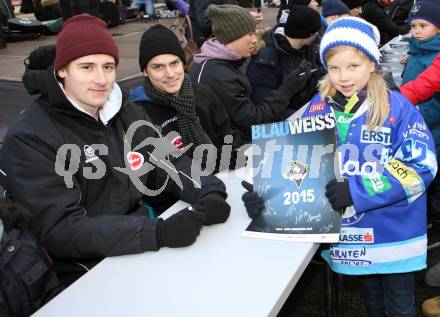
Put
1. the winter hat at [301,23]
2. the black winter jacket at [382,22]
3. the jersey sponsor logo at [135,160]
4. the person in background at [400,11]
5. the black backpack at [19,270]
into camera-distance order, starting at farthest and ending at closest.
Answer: the person in background at [400,11], the black winter jacket at [382,22], the winter hat at [301,23], the jersey sponsor logo at [135,160], the black backpack at [19,270]

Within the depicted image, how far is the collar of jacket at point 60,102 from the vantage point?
1.54 meters

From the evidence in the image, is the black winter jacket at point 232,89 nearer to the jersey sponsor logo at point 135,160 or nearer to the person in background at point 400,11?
the jersey sponsor logo at point 135,160

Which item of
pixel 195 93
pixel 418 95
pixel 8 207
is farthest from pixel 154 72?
pixel 418 95

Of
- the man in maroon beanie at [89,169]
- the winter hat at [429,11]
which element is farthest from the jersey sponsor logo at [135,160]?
the winter hat at [429,11]

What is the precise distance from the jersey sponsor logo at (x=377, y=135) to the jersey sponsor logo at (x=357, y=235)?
1.00 feet

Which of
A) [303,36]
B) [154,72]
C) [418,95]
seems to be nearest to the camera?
[154,72]

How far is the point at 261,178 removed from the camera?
155cm

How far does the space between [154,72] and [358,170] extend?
1.10 meters

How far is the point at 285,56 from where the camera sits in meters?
3.15

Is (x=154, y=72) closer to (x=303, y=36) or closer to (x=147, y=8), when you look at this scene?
(x=303, y=36)

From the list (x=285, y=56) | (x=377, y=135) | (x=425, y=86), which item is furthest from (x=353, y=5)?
(x=377, y=135)

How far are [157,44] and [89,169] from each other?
31.2 inches

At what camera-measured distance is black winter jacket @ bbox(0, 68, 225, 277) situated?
55.9 inches

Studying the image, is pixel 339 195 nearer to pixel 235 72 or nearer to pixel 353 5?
pixel 235 72
